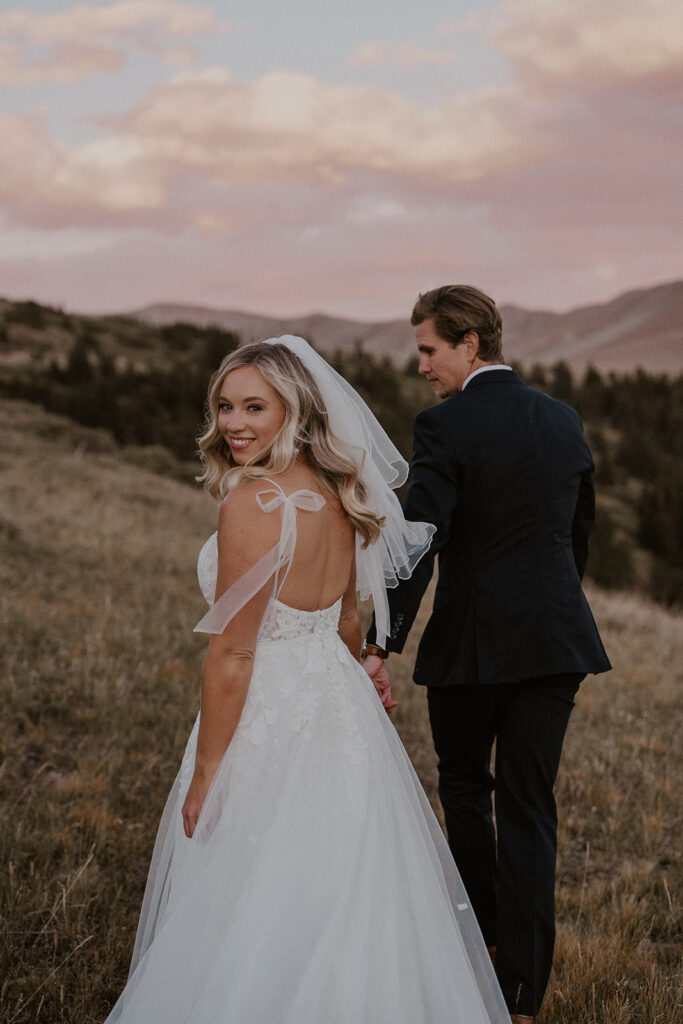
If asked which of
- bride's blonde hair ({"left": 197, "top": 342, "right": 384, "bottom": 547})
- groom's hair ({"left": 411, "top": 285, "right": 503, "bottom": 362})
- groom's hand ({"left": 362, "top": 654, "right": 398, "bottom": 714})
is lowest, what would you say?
groom's hand ({"left": 362, "top": 654, "right": 398, "bottom": 714})

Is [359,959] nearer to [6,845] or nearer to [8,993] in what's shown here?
[8,993]

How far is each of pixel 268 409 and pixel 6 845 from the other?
2.60 metres

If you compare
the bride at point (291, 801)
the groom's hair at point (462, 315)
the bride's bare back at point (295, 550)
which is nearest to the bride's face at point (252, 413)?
the bride at point (291, 801)

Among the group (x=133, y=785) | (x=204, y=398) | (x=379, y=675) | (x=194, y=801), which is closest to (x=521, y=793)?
(x=379, y=675)

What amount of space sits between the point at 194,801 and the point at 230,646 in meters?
0.47

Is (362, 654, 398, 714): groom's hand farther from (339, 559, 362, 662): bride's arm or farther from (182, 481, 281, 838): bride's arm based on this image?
(182, 481, 281, 838): bride's arm

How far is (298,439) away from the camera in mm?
2719

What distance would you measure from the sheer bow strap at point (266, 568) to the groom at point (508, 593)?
75cm

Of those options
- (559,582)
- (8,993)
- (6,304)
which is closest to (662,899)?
(559,582)

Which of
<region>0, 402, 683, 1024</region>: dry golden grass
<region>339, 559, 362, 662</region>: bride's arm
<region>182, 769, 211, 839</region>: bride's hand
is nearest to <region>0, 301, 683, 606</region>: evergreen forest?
<region>0, 402, 683, 1024</region>: dry golden grass

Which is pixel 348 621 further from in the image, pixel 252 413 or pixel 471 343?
pixel 471 343

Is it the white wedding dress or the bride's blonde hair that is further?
the bride's blonde hair

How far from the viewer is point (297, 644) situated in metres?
2.68

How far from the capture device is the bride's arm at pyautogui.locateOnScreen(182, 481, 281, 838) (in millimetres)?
2479
